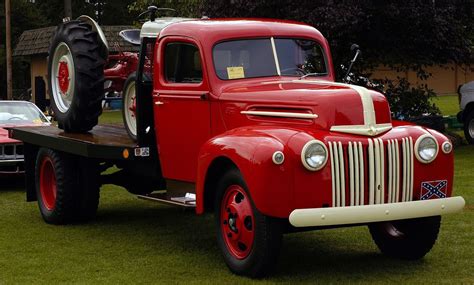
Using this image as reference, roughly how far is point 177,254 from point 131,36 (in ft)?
8.90

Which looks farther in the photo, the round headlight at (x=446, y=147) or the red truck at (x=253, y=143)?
the round headlight at (x=446, y=147)

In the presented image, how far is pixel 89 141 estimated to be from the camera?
8977mm

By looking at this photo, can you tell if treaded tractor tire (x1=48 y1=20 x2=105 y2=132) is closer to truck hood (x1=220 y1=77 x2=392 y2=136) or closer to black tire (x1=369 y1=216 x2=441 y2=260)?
truck hood (x1=220 y1=77 x2=392 y2=136)

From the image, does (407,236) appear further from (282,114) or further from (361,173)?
(282,114)

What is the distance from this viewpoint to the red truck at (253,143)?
256 inches

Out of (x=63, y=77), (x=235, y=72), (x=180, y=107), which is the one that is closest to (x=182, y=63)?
(x=180, y=107)

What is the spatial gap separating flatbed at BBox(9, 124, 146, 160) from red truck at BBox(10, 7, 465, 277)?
0.07 feet

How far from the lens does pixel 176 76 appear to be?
8266mm

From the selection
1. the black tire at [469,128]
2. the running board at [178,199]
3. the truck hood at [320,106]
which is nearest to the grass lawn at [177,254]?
the running board at [178,199]

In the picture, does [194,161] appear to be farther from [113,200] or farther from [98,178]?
[113,200]

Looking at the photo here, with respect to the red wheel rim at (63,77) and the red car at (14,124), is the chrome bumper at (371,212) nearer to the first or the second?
the red wheel rim at (63,77)

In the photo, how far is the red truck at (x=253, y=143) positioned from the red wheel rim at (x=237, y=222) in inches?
0.5

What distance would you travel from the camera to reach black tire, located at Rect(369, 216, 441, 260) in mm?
7359

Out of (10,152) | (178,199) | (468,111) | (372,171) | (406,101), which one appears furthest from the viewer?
(468,111)
